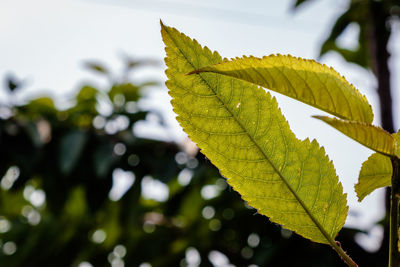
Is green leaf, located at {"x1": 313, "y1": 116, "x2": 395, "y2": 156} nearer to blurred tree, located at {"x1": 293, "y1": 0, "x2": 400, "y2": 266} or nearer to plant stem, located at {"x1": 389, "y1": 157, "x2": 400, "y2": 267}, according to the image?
plant stem, located at {"x1": 389, "y1": 157, "x2": 400, "y2": 267}

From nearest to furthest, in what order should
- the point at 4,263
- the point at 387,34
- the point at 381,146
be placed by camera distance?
the point at 381,146 → the point at 4,263 → the point at 387,34

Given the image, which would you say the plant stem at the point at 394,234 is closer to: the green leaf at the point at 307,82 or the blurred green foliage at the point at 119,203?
the green leaf at the point at 307,82

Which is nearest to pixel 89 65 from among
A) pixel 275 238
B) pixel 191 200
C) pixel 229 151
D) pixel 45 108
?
pixel 45 108

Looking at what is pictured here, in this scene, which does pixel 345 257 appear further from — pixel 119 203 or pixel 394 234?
pixel 119 203

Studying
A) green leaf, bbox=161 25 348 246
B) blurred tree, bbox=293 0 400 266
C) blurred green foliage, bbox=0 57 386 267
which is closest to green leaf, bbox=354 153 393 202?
green leaf, bbox=161 25 348 246

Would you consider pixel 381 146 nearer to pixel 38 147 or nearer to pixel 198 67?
pixel 198 67

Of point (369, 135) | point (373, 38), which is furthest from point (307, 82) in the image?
point (373, 38)

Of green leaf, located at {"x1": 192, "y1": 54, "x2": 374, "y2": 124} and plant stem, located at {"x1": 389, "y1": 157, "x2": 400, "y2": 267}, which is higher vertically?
green leaf, located at {"x1": 192, "y1": 54, "x2": 374, "y2": 124}
